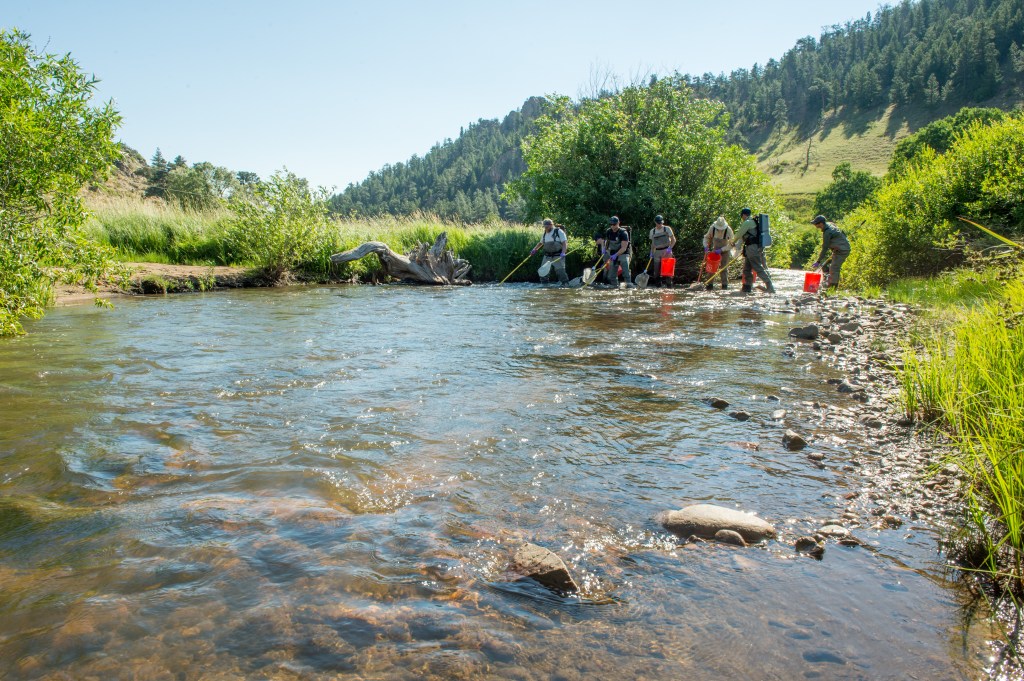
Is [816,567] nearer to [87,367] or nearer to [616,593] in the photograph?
[616,593]

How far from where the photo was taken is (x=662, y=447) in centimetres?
537

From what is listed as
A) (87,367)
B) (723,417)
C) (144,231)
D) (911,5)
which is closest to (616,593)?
(723,417)

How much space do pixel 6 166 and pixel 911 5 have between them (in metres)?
232

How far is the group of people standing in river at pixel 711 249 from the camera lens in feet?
57.4

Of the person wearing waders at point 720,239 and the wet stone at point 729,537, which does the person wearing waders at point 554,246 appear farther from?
the wet stone at point 729,537

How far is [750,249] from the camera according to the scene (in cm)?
1833

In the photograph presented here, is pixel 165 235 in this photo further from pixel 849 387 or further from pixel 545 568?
pixel 545 568

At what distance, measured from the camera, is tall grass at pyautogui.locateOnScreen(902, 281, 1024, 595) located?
10.2ft

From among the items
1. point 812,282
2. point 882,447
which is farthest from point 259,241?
point 882,447

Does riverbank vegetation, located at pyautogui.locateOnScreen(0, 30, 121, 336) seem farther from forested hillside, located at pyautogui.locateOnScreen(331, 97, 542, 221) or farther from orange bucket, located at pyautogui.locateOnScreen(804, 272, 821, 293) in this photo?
forested hillside, located at pyautogui.locateOnScreen(331, 97, 542, 221)

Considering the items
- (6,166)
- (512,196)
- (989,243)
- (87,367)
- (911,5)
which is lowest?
(87,367)

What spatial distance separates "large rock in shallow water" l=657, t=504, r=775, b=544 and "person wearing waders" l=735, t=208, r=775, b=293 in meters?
15.2

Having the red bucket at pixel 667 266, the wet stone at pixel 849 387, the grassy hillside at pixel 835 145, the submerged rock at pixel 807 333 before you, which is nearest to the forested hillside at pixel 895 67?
the grassy hillside at pixel 835 145

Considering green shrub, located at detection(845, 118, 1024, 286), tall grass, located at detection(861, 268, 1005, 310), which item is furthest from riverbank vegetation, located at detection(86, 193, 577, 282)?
tall grass, located at detection(861, 268, 1005, 310)
